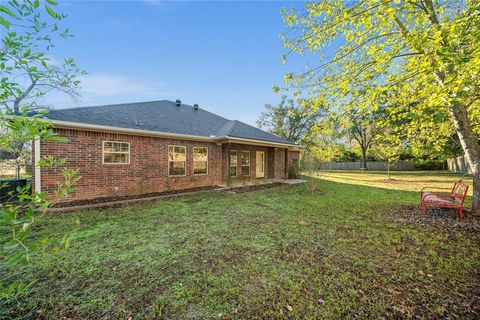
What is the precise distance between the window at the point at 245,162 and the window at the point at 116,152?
6391 millimetres

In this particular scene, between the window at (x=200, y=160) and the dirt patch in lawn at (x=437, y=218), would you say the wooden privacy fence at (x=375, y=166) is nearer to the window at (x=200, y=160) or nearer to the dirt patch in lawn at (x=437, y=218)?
the window at (x=200, y=160)

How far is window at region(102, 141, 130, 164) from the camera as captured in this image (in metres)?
7.54

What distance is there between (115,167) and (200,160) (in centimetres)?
385

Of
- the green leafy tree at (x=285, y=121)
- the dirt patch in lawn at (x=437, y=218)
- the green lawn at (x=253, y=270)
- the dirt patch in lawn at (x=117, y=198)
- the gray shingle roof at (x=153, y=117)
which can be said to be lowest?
the green lawn at (x=253, y=270)

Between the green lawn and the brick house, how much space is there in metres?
2.49

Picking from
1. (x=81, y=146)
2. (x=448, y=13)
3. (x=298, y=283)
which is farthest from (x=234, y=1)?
(x=298, y=283)

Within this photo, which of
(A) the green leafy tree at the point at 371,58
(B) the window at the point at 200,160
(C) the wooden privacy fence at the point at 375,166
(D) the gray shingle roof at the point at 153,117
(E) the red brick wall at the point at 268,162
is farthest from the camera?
(C) the wooden privacy fence at the point at 375,166

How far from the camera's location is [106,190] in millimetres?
7551

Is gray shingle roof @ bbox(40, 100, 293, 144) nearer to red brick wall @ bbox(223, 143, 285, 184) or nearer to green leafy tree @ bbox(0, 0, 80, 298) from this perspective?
red brick wall @ bbox(223, 143, 285, 184)

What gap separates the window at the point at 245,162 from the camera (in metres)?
12.4

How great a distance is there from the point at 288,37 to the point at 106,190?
8.10 metres

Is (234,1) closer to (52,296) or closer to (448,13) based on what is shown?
(448,13)

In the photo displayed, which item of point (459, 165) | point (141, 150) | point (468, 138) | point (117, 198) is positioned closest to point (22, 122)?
point (117, 198)

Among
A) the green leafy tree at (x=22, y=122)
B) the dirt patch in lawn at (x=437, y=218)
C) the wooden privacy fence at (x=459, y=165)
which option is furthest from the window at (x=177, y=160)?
the wooden privacy fence at (x=459, y=165)
